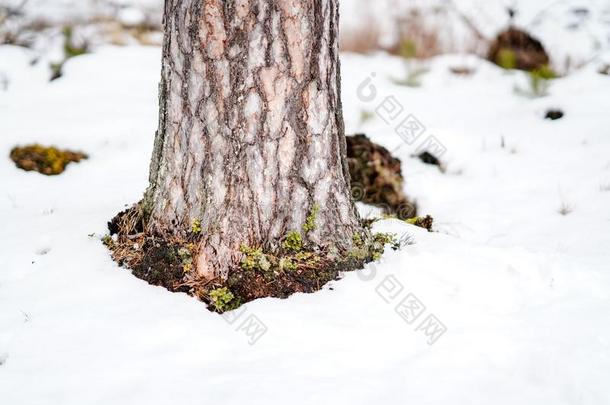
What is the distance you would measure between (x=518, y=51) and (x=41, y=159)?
5782 mm

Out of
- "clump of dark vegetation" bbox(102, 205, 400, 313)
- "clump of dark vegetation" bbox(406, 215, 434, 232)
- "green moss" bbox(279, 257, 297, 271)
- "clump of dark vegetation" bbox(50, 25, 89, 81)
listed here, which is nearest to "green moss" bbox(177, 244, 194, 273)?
"clump of dark vegetation" bbox(102, 205, 400, 313)

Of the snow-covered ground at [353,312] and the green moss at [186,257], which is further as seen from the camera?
the green moss at [186,257]

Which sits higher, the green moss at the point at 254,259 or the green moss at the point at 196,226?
the green moss at the point at 196,226

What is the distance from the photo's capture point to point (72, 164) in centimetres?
406

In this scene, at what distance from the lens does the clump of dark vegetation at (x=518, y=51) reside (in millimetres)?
6430

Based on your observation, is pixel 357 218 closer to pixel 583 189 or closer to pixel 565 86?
pixel 583 189

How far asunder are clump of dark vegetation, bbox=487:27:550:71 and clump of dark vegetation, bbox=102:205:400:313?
4881 mm

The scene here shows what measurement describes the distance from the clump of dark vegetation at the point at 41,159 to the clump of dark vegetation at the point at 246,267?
182 centimetres

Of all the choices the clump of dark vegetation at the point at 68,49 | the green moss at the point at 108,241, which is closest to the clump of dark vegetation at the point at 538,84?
the green moss at the point at 108,241

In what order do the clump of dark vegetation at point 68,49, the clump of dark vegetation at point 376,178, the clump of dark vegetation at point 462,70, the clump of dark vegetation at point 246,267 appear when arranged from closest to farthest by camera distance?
the clump of dark vegetation at point 246,267
the clump of dark vegetation at point 376,178
the clump of dark vegetation at point 68,49
the clump of dark vegetation at point 462,70

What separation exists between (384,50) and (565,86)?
8.61 ft

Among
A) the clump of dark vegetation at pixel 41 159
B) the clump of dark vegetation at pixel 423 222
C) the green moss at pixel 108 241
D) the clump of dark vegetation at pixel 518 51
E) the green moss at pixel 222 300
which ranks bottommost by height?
the clump of dark vegetation at pixel 41 159

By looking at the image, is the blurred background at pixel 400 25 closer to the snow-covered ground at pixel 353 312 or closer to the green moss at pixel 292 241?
the snow-covered ground at pixel 353 312

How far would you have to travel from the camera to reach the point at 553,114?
5.02 m
